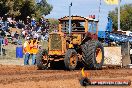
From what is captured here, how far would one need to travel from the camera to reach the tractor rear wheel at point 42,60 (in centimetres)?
1689

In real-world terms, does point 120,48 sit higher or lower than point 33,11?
lower

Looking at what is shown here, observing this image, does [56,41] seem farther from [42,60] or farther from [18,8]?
[18,8]

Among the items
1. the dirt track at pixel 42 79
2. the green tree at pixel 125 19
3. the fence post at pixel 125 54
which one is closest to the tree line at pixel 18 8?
the fence post at pixel 125 54

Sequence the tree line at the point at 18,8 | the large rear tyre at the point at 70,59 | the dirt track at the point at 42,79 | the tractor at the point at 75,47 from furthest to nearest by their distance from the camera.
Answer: the tree line at the point at 18,8 < the tractor at the point at 75,47 < the large rear tyre at the point at 70,59 < the dirt track at the point at 42,79

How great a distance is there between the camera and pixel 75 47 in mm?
17359

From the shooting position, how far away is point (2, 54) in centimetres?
2480

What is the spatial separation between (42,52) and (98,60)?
2.70m

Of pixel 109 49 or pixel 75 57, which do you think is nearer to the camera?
pixel 75 57

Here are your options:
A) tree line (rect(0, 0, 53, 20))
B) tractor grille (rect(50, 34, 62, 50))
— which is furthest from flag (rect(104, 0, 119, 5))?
tree line (rect(0, 0, 53, 20))

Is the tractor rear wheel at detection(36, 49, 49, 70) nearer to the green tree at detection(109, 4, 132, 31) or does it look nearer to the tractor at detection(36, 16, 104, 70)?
the tractor at detection(36, 16, 104, 70)

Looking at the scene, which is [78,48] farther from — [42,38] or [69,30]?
[42,38]

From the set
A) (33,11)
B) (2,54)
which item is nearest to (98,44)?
(2,54)

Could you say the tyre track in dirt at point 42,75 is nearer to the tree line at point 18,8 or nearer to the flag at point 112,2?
the flag at point 112,2

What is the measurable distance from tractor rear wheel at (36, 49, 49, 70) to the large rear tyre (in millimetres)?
1250
